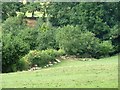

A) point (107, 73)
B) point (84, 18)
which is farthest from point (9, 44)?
point (84, 18)

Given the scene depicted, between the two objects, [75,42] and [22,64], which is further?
[75,42]

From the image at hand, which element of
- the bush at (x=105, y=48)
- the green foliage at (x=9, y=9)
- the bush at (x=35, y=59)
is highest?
the green foliage at (x=9, y=9)

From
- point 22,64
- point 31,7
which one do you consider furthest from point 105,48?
point 22,64

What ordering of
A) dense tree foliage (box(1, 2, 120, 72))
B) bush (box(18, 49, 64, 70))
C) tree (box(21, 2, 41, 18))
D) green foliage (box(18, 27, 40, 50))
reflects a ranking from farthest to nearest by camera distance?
1. tree (box(21, 2, 41, 18))
2. green foliage (box(18, 27, 40, 50))
3. bush (box(18, 49, 64, 70))
4. dense tree foliage (box(1, 2, 120, 72))

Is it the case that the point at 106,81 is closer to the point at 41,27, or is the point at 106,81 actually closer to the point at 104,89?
the point at 104,89

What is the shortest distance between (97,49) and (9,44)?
886 centimetres

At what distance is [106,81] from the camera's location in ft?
31.7

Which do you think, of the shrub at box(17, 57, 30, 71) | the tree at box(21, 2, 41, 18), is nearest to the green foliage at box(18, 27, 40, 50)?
the shrub at box(17, 57, 30, 71)

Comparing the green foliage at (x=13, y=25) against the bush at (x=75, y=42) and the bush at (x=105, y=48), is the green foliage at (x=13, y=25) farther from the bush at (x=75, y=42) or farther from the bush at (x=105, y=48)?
the bush at (x=105, y=48)

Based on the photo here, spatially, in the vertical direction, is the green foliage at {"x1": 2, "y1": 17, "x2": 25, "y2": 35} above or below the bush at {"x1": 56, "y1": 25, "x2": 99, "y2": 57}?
above

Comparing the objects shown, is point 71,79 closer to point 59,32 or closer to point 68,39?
point 68,39

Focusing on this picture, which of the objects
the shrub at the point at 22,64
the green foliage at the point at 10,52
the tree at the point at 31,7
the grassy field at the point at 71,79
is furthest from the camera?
the tree at the point at 31,7

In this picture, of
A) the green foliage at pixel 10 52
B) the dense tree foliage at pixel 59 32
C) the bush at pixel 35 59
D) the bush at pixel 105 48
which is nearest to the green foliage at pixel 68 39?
the dense tree foliage at pixel 59 32

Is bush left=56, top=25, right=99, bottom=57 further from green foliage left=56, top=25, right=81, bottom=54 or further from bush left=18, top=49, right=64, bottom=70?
bush left=18, top=49, right=64, bottom=70
